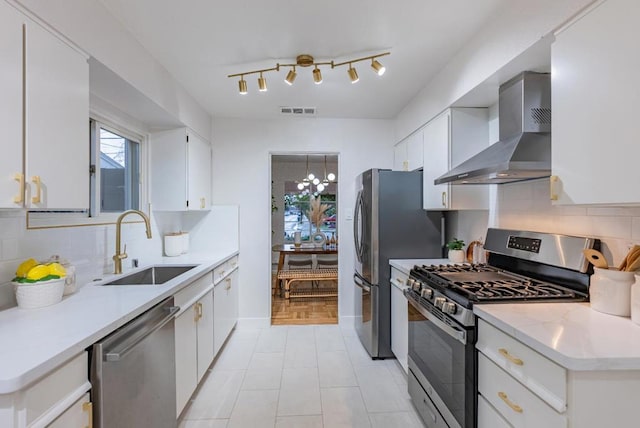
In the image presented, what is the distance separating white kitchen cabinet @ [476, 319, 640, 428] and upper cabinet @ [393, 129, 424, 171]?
192 centimetres

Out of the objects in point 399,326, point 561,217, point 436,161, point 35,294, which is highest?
point 436,161

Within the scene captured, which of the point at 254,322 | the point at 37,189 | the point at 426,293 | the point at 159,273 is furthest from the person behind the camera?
the point at 254,322

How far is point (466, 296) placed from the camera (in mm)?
1520

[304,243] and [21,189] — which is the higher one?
[21,189]

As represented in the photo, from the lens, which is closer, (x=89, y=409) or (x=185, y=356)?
(x=89, y=409)

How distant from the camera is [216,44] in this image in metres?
2.07

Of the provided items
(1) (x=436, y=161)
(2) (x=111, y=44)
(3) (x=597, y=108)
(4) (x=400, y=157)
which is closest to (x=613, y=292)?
(3) (x=597, y=108)

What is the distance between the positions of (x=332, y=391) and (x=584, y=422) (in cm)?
169

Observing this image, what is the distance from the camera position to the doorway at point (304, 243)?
14.0ft

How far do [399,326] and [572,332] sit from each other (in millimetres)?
1590

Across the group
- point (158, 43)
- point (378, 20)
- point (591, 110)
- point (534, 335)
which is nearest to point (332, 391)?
point (534, 335)

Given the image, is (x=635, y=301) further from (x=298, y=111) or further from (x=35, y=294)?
(x=298, y=111)

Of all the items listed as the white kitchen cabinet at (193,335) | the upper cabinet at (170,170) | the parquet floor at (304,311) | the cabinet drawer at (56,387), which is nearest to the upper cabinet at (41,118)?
the cabinet drawer at (56,387)

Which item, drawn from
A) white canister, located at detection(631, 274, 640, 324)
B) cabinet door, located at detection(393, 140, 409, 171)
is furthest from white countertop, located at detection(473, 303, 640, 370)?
cabinet door, located at detection(393, 140, 409, 171)
